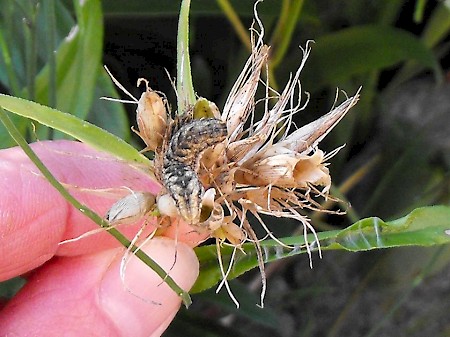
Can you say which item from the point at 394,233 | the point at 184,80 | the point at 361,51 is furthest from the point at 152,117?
the point at 361,51

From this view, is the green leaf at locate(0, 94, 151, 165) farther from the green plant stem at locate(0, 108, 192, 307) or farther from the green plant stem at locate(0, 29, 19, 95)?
the green plant stem at locate(0, 29, 19, 95)

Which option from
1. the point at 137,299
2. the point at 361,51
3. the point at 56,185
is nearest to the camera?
the point at 56,185

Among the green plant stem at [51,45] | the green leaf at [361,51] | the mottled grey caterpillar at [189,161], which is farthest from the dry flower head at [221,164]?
the green leaf at [361,51]

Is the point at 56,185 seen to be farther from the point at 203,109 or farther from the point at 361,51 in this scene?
the point at 361,51

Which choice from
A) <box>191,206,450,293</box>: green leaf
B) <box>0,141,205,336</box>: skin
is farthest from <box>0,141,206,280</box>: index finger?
<box>191,206,450,293</box>: green leaf

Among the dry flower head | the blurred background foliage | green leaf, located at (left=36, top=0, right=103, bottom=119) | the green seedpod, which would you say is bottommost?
the blurred background foliage

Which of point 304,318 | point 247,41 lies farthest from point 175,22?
point 304,318
